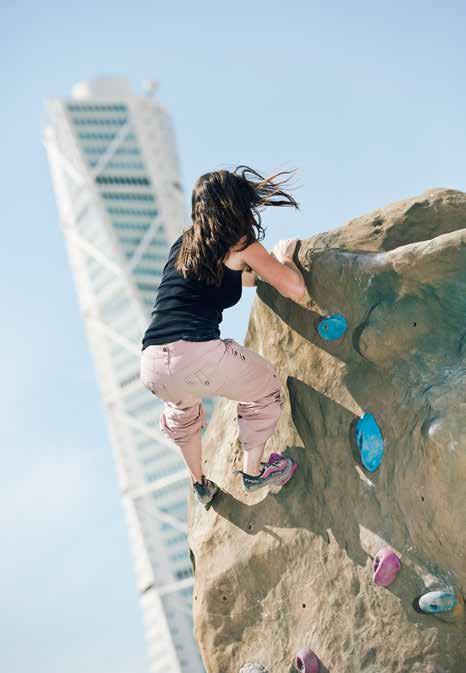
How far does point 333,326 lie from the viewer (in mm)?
5160

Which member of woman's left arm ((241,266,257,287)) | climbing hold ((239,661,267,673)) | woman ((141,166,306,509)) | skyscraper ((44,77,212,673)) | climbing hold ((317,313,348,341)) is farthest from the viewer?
skyscraper ((44,77,212,673))

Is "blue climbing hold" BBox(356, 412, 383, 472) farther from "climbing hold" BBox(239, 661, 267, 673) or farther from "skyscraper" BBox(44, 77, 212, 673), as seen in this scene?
"skyscraper" BBox(44, 77, 212, 673)

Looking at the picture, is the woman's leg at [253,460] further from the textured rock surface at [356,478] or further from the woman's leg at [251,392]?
the textured rock surface at [356,478]

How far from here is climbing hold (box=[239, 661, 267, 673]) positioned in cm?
525

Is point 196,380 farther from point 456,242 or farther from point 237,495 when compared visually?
point 456,242

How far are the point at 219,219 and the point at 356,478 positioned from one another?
5.30 feet

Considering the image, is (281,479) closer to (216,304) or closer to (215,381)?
(215,381)

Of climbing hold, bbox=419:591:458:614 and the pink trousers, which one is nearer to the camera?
climbing hold, bbox=419:591:458:614

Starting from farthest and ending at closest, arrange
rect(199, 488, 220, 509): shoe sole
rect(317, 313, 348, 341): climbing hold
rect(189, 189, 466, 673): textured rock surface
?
rect(199, 488, 220, 509): shoe sole, rect(317, 313, 348, 341): climbing hold, rect(189, 189, 466, 673): textured rock surface

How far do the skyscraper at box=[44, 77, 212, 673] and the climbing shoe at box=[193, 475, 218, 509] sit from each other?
156ft

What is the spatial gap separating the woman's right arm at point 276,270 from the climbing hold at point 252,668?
219 centimetres

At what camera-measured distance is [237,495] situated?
568 centimetres

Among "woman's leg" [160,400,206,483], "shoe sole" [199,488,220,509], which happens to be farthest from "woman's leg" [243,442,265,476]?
"shoe sole" [199,488,220,509]

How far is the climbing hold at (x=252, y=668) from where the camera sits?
525 centimetres
